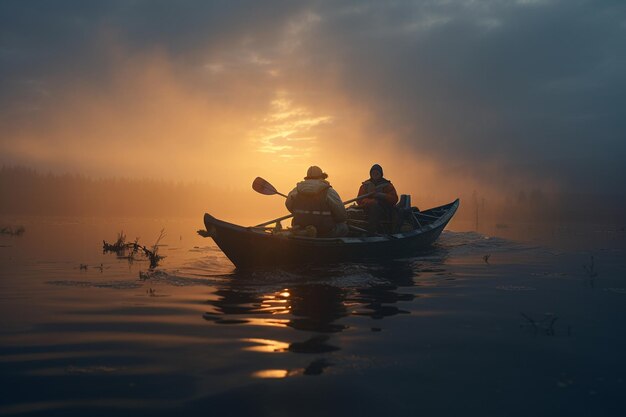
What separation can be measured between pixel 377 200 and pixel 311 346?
10064 millimetres

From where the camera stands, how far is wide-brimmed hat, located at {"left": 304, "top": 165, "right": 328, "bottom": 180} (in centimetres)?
1201

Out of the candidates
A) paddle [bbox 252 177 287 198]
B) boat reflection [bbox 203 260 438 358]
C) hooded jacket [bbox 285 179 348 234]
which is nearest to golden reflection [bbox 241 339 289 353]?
boat reflection [bbox 203 260 438 358]

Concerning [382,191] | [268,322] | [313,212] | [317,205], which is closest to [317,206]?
[317,205]

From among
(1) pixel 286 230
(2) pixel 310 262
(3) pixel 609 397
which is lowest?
(3) pixel 609 397

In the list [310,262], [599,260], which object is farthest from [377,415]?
[599,260]

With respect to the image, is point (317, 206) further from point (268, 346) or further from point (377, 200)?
point (268, 346)

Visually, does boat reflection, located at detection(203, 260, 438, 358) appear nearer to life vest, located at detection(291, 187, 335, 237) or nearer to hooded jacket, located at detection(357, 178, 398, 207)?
life vest, located at detection(291, 187, 335, 237)

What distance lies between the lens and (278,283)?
9.41 metres

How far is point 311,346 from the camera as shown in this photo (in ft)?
15.8

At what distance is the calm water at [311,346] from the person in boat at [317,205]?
96.2 inches

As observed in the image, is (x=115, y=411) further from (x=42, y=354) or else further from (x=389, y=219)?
(x=389, y=219)

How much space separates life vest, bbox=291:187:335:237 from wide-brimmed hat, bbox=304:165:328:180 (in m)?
0.43

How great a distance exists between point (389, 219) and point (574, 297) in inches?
304

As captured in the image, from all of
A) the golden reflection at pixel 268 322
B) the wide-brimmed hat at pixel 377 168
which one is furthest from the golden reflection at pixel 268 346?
the wide-brimmed hat at pixel 377 168
